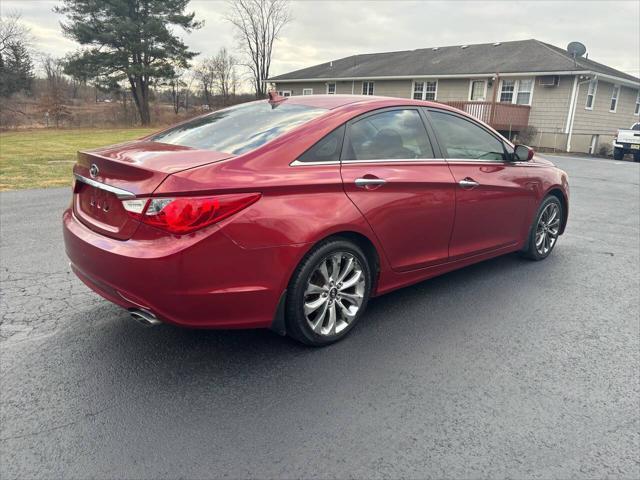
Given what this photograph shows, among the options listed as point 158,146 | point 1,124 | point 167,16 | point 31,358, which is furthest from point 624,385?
point 167,16

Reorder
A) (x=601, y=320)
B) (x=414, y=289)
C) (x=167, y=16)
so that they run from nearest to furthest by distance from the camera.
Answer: (x=601, y=320) < (x=414, y=289) < (x=167, y=16)

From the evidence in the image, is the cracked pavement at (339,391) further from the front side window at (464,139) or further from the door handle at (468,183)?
the front side window at (464,139)

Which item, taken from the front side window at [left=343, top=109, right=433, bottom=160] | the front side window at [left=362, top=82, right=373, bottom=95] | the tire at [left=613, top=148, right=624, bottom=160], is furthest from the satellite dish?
the front side window at [left=343, top=109, right=433, bottom=160]

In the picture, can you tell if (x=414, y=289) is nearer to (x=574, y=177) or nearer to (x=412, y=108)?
(x=412, y=108)

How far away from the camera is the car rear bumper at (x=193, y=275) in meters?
2.54

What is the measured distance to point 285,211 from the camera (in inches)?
111

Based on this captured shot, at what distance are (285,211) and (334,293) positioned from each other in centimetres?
73

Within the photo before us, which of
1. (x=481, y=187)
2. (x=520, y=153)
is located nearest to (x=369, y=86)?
(x=520, y=153)

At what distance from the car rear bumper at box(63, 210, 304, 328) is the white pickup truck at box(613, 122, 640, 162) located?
21800 millimetres

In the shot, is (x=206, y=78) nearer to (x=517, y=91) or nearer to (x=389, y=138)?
(x=517, y=91)

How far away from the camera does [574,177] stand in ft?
43.4

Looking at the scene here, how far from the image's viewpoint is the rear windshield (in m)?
3.11

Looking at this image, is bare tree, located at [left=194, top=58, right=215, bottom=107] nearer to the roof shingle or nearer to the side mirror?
the roof shingle

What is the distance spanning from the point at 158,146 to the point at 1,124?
104 feet
